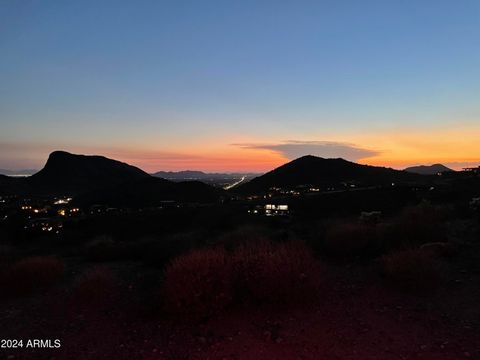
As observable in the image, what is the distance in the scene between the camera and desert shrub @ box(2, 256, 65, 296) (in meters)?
8.66

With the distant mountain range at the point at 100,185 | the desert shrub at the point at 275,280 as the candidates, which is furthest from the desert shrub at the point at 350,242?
the distant mountain range at the point at 100,185

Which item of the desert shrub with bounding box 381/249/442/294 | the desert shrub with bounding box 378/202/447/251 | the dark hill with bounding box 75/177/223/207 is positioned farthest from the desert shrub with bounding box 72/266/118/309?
the dark hill with bounding box 75/177/223/207

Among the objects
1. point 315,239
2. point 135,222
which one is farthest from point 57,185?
point 315,239

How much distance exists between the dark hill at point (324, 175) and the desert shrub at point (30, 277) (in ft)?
297

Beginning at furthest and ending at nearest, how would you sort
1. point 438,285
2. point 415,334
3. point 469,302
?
point 438,285 → point 469,302 → point 415,334

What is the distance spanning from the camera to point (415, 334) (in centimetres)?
616

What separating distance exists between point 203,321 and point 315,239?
715 centimetres

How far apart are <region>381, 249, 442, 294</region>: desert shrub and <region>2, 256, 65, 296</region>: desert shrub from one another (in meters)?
7.67

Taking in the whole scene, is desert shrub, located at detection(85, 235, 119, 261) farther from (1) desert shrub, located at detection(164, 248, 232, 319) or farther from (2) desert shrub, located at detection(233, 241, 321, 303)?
(2) desert shrub, located at detection(233, 241, 321, 303)

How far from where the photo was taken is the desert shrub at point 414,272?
26.4 ft

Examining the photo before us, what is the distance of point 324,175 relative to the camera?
108m

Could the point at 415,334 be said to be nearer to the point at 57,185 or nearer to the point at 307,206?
the point at 307,206

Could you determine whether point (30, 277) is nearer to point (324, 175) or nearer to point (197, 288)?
point (197, 288)

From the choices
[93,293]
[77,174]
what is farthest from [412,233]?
[77,174]
